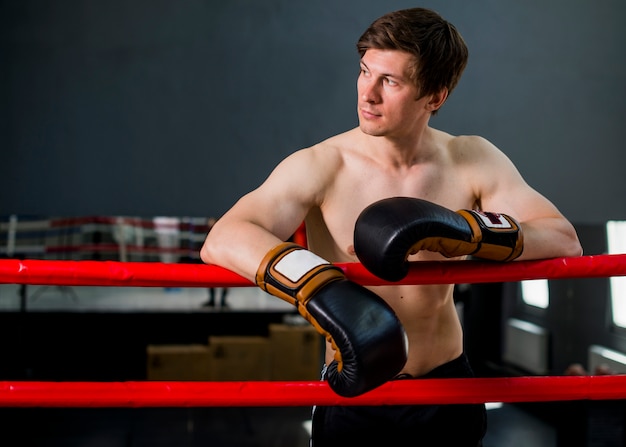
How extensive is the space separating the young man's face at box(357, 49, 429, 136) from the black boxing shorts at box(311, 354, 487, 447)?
55 centimetres

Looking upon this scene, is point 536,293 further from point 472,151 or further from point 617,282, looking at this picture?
point 472,151

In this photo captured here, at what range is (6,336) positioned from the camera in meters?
5.89

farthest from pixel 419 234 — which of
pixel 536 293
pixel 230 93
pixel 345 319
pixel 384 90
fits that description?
pixel 536 293

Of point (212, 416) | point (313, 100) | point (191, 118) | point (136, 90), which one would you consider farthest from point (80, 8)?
point (212, 416)

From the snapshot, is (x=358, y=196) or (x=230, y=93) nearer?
(x=358, y=196)

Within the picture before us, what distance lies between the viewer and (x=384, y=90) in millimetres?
1377

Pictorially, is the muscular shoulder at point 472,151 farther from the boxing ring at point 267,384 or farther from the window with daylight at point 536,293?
the window with daylight at point 536,293

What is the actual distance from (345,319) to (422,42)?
61 cm

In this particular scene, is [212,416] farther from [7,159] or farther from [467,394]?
[467,394]

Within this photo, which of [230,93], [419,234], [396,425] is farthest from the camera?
[230,93]

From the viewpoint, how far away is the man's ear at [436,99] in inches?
56.3

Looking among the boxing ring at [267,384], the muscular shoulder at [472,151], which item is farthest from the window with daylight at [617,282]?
the boxing ring at [267,384]

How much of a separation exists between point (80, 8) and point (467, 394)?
194 centimetres

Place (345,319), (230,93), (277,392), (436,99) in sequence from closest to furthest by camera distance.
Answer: (345,319) < (277,392) < (436,99) < (230,93)
